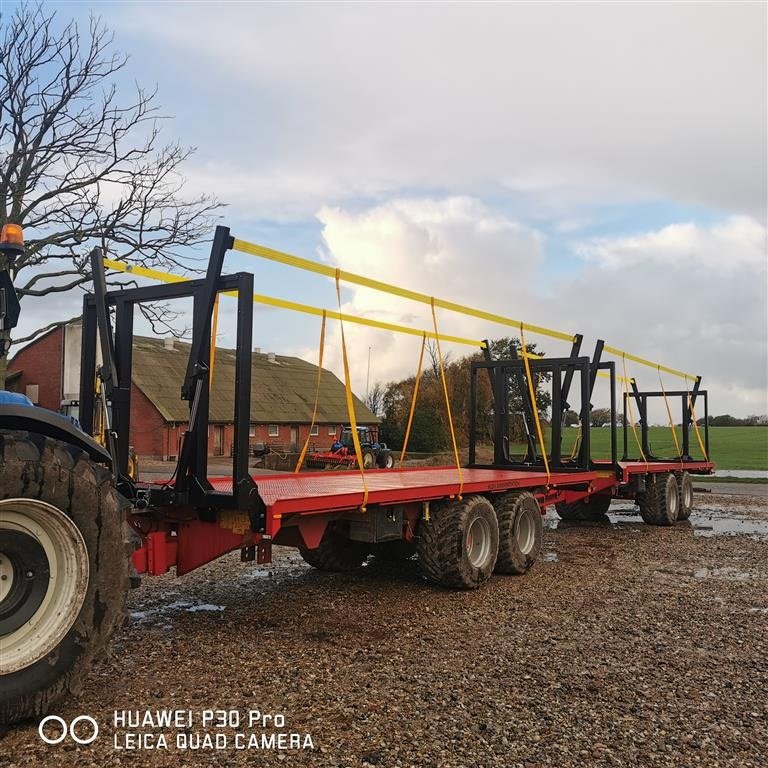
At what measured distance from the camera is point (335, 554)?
845 cm

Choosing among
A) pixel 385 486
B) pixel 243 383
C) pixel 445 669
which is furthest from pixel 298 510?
pixel 385 486

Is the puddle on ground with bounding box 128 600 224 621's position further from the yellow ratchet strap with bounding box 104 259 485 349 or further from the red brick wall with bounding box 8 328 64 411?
the red brick wall with bounding box 8 328 64 411

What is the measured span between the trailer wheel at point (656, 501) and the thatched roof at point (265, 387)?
15.4 meters

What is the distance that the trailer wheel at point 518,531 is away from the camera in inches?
326

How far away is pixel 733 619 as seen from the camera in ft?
22.2

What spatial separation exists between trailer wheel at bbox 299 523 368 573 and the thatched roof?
17426 millimetres

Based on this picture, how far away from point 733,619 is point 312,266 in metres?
4.88

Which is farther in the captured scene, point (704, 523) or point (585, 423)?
point (704, 523)

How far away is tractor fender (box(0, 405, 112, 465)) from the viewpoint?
3.85 meters

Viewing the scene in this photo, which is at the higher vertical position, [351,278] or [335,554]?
[351,278]

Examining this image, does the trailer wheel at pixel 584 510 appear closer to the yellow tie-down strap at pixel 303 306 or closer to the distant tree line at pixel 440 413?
the yellow tie-down strap at pixel 303 306

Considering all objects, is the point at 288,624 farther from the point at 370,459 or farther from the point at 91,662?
the point at 370,459

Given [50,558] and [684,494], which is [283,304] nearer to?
[50,558]

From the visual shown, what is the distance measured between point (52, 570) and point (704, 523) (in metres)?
13.5
